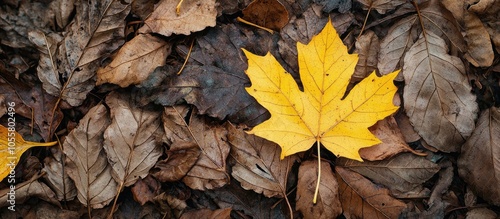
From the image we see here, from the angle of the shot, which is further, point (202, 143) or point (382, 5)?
point (382, 5)

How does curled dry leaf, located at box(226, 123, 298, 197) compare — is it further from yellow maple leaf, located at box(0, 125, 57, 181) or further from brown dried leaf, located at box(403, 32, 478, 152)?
yellow maple leaf, located at box(0, 125, 57, 181)

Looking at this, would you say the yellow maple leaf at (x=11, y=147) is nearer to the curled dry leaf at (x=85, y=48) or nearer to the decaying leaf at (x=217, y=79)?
the curled dry leaf at (x=85, y=48)

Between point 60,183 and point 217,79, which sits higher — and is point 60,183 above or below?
below

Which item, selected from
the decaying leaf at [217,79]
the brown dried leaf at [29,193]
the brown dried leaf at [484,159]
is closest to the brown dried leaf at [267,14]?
the decaying leaf at [217,79]

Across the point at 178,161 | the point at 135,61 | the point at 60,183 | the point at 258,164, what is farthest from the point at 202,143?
the point at 60,183

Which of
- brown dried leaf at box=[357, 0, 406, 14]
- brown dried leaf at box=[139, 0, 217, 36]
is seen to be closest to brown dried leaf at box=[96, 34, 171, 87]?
brown dried leaf at box=[139, 0, 217, 36]

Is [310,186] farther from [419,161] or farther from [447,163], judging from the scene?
[447,163]

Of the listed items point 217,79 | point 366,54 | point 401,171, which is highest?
point 366,54

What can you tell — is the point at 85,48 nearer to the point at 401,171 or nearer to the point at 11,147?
the point at 11,147
